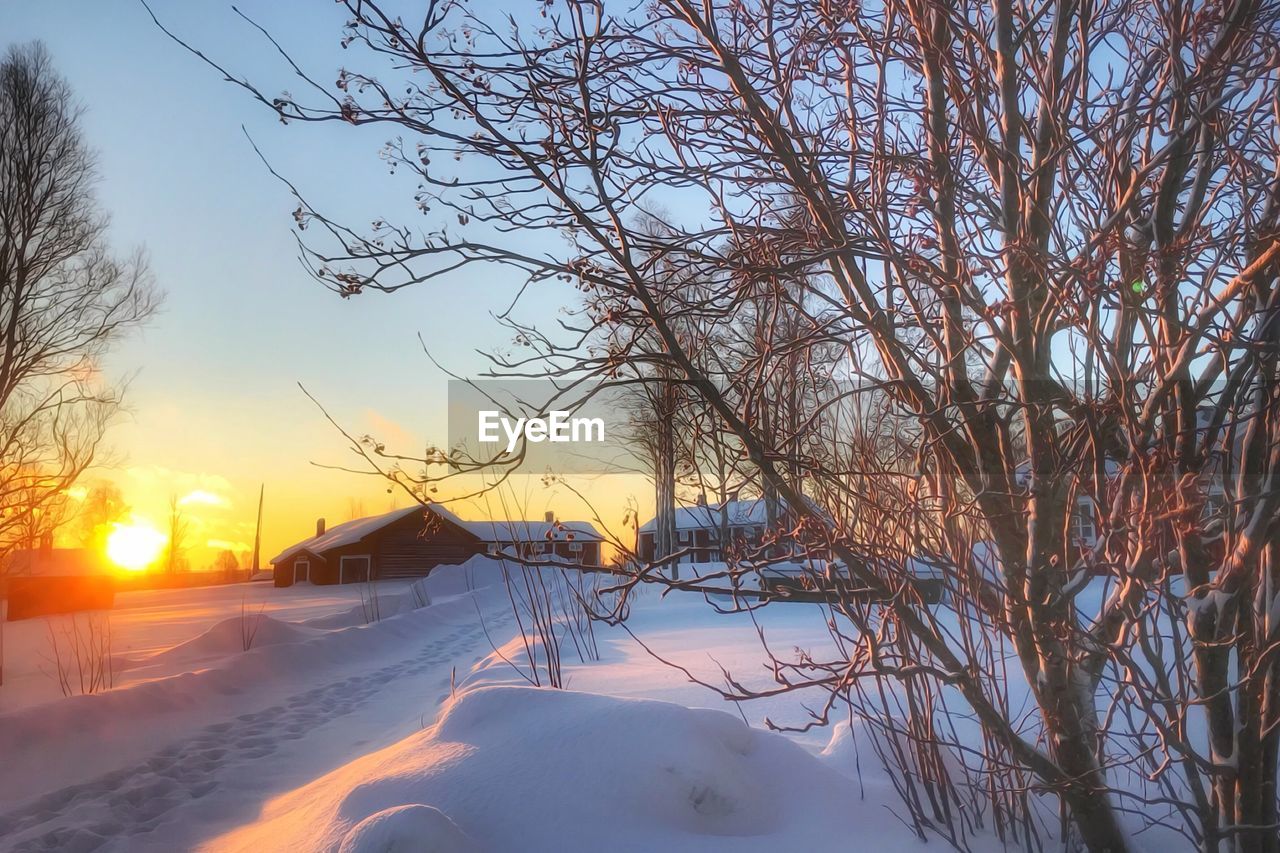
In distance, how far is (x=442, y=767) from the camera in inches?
99.8

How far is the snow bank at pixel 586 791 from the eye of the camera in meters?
2.25

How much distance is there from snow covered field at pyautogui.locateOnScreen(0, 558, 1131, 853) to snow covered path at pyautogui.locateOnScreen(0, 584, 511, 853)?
0.02 m

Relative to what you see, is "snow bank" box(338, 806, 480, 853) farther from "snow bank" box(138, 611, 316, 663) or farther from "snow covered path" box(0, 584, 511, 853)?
"snow bank" box(138, 611, 316, 663)

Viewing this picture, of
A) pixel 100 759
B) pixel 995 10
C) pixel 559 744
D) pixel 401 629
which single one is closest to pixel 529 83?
pixel 995 10

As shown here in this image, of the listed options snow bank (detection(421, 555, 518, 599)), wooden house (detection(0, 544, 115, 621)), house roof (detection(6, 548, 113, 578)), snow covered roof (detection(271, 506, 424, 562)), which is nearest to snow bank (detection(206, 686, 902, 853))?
house roof (detection(6, 548, 113, 578))

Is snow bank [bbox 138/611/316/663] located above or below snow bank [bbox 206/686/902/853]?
below

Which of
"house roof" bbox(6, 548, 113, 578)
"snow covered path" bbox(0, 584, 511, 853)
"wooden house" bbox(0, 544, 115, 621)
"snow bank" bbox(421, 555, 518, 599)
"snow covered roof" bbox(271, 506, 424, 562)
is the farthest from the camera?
"snow covered roof" bbox(271, 506, 424, 562)

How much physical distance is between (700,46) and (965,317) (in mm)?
1306

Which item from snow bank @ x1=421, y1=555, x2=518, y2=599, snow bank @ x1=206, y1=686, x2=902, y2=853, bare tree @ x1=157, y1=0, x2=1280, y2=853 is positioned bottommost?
snow bank @ x1=421, y1=555, x2=518, y2=599

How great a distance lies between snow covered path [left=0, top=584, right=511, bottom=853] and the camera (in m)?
3.22

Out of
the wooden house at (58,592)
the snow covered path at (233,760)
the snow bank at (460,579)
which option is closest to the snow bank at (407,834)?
the snow covered path at (233,760)

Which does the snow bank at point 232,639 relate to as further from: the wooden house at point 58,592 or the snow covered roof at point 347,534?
the snow covered roof at point 347,534

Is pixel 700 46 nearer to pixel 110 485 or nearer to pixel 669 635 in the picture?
pixel 669 635

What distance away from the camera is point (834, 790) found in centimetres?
263
